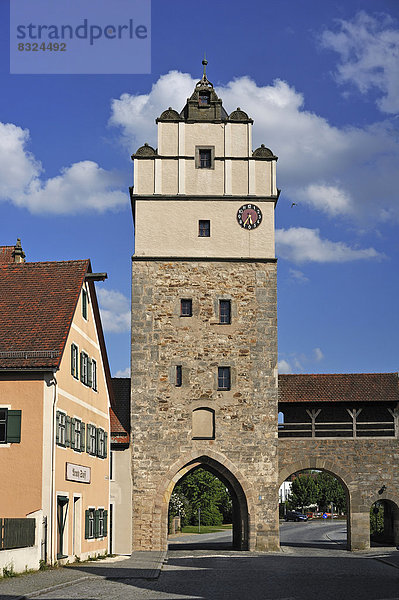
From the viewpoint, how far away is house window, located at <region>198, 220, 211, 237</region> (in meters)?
36.5

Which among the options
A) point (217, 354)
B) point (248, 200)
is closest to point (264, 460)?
point (217, 354)

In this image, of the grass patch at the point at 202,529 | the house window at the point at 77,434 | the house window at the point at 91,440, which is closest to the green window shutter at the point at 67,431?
the house window at the point at 77,434

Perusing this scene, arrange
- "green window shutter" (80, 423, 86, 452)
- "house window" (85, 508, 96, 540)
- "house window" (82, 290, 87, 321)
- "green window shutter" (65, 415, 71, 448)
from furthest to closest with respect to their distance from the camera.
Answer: "house window" (82, 290, 87, 321) < "house window" (85, 508, 96, 540) < "green window shutter" (80, 423, 86, 452) < "green window shutter" (65, 415, 71, 448)

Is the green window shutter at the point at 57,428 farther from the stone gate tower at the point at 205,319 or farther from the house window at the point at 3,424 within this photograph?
the stone gate tower at the point at 205,319

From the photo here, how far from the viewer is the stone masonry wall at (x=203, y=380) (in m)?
34.5

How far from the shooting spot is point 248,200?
120 ft

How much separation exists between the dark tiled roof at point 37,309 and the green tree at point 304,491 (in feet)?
248

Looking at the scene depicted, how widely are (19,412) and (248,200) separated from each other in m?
16.9

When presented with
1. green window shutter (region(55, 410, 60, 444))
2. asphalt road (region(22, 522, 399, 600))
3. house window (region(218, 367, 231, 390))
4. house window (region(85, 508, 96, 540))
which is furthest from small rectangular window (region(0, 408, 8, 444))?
house window (region(218, 367, 231, 390))

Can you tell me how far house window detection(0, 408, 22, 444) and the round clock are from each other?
53.5 ft

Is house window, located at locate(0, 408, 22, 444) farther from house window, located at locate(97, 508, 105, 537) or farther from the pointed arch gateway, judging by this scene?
the pointed arch gateway

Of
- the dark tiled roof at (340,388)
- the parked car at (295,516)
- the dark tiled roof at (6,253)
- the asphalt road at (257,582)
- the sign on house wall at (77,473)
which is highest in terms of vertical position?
the dark tiled roof at (6,253)

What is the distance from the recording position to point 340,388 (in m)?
37.8

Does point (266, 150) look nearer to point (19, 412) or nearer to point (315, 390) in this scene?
point (315, 390)
